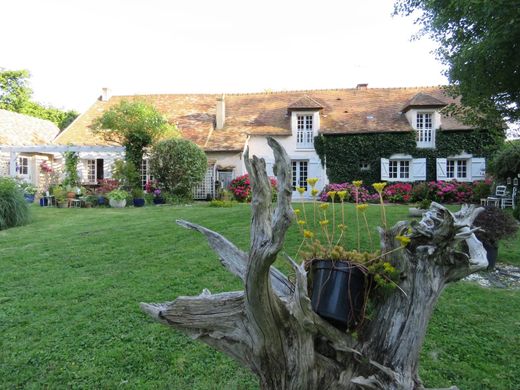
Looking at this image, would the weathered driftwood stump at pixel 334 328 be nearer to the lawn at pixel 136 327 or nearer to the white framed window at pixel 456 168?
the lawn at pixel 136 327

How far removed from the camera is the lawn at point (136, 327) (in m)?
2.77

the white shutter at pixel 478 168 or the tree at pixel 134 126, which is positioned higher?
the tree at pixel 134 126

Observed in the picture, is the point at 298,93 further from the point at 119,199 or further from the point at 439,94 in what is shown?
the point at 119,199

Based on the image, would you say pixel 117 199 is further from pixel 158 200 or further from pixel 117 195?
pixel 158 200

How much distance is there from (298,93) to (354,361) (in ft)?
72.8

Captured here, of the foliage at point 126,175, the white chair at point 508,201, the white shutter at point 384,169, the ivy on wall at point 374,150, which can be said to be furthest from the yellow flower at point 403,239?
the white shutter at point 384,169

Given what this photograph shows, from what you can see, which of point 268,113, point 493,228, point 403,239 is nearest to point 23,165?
point 268,113

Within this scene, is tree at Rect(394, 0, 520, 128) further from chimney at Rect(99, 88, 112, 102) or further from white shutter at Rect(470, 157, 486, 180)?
chimney at Rect(99, 88, 112, 102)

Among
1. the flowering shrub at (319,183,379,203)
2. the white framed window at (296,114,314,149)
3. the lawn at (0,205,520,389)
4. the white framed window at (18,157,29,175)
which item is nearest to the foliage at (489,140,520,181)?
the flowering shrub at (319,183,379,203)

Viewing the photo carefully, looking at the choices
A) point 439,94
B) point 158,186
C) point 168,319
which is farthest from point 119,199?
point 439,94

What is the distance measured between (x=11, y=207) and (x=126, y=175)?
21.3ft

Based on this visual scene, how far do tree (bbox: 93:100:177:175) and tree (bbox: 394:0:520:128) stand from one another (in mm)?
11908

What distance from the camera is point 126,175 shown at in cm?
1597

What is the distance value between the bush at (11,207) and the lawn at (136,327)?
153 inches
